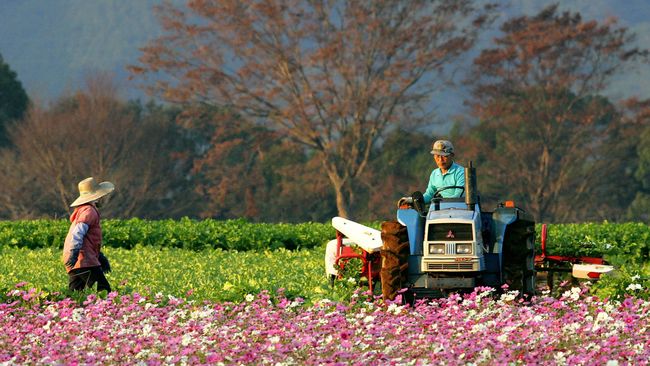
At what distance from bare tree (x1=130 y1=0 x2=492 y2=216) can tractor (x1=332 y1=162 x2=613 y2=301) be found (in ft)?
92.7

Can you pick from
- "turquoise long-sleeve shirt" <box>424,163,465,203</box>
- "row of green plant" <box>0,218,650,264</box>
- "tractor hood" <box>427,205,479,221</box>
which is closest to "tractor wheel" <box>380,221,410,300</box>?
"tractor hood" <box>427,205,479,221</box>

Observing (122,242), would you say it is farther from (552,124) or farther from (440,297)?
(552,124)

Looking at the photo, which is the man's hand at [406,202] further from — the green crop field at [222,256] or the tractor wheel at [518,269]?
the tractor wheel at [518,269]

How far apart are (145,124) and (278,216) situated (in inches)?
323

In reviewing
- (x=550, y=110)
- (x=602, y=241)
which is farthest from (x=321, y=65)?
(x=602, y=241)

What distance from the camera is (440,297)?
1098cm

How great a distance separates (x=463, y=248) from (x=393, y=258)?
0.68m

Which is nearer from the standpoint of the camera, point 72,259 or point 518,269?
point 518,269

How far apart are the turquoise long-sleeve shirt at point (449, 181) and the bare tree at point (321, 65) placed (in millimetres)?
27857

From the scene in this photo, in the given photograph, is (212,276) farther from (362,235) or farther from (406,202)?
(406,202)

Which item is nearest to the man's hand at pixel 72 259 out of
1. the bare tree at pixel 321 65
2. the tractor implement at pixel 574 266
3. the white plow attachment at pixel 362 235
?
the white plow attachment at pixel 362 235

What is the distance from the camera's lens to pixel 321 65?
1564 inches

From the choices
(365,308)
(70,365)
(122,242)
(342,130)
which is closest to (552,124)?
(342,130)

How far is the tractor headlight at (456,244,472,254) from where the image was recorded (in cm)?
1039
